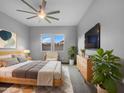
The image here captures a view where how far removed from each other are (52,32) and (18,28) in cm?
251

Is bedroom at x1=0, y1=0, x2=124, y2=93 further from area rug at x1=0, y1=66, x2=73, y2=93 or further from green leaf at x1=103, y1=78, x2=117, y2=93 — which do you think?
green leaf at x1=103, y1=78, x2=117, y2=93

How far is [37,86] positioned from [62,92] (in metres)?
0.87

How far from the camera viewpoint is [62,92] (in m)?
2.94

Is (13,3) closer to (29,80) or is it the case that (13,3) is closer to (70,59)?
(29,80)

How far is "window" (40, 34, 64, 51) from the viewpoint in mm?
8164

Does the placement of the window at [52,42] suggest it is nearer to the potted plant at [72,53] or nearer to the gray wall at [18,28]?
the potted plant at [72,53]

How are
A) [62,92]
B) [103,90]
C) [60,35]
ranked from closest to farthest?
[103,90] < [62,92] < [60,35]

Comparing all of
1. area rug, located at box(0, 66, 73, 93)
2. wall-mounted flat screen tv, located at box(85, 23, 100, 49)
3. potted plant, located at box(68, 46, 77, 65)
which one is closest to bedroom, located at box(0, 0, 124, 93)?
wall-mounted flat screen tv, located at box(85, 23, 100, 49)

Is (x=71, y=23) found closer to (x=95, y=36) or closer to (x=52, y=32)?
(x=52, y=32)

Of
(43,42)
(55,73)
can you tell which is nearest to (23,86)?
(55,73)

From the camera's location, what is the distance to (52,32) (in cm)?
815

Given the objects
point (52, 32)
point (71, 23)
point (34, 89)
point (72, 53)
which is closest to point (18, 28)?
point (52, 32)

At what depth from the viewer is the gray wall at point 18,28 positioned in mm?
5098

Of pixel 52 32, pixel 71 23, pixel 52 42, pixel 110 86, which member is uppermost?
pixel 71 23
